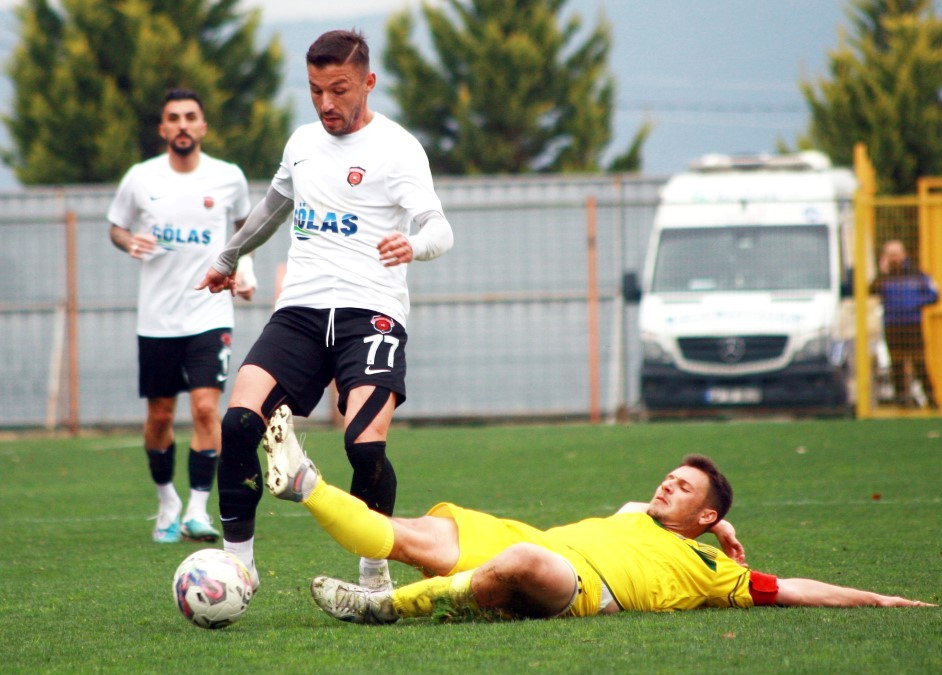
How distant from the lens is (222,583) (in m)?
4.84

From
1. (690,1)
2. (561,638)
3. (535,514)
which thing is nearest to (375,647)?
(561,638)

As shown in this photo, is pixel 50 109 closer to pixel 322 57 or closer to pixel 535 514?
pixel 535 514

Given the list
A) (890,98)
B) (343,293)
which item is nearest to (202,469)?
(343,293)

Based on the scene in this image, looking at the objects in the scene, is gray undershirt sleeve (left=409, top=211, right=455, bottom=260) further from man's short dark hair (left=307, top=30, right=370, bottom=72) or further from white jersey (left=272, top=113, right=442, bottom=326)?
man's short dark hair (left=307, top=30, right=370, bottom=72)

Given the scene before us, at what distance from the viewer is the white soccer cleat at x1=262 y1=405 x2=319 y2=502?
15.0 feet

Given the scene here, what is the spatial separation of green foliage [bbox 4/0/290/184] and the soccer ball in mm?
23535

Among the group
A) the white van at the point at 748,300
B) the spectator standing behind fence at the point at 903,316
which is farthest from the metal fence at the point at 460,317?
the spectator standing behind fence at the point at 903,316

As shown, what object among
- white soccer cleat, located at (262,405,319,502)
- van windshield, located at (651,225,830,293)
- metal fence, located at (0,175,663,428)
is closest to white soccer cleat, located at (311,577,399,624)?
white soccer cleat, located at (262,405,319,502)

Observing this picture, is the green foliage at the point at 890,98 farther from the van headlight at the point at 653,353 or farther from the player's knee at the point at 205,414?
the player's knee at the point at 205,414

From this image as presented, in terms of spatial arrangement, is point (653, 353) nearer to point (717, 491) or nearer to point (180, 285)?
point (180, 285)

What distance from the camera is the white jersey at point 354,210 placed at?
5.50 m

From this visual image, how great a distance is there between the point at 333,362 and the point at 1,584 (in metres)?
1.89

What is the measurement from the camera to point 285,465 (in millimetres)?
4582

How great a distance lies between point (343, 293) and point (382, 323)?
0.61 feet
